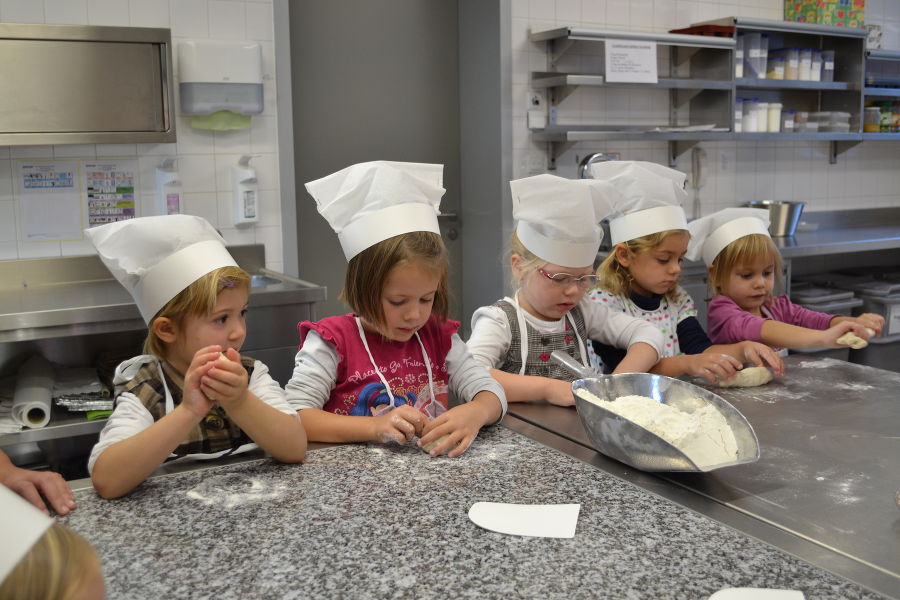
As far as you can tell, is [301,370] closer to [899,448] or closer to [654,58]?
[899,448]

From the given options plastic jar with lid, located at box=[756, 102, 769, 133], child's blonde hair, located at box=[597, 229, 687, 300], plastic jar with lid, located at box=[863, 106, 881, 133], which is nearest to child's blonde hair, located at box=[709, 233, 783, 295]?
child's blonde hair, located at box=[597, 229, 687, 300]

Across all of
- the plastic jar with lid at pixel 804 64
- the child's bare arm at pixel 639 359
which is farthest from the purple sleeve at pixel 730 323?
the plastic jar with lid at pixel 804 64

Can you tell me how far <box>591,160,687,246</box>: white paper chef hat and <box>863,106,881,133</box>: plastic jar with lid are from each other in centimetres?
282

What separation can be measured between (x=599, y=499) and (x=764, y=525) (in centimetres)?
19

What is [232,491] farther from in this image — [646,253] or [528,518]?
[646,253]

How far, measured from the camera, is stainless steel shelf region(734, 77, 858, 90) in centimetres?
380

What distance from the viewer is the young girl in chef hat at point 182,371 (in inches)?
43.2

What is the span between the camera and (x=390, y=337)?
1.46 meters

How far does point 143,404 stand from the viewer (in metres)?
1.28

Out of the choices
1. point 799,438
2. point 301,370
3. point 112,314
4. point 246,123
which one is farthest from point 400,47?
point 799,438

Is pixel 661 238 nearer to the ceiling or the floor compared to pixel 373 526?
nearer to the ceiling

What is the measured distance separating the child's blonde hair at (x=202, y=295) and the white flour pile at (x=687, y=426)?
55 cm

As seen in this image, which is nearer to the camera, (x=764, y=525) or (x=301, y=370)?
(x=764, y=525)

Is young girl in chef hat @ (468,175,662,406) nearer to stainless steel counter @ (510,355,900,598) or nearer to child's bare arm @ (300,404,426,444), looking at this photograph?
stainless steel counter @ (510,355,900,598)
